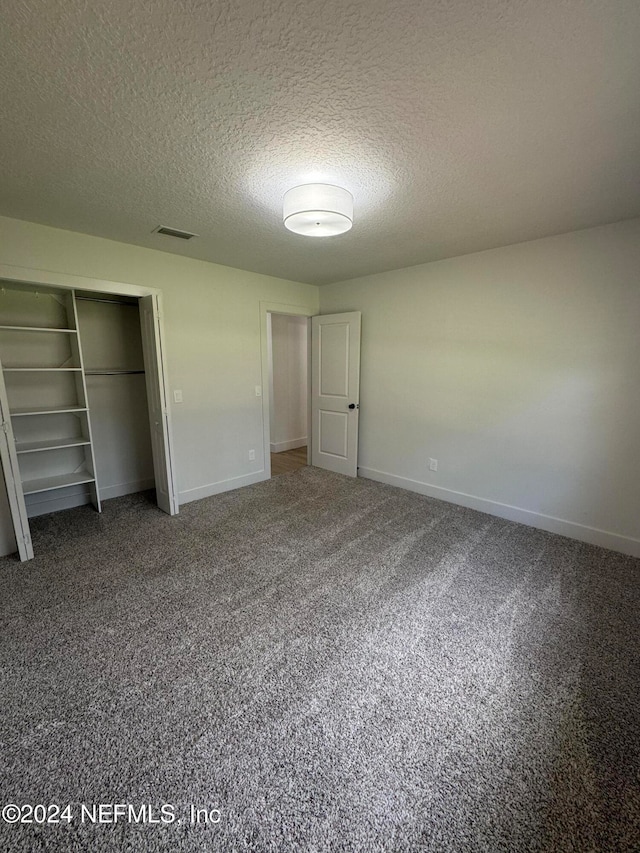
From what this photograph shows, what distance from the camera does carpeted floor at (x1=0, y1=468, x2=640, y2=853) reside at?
1.13 metres

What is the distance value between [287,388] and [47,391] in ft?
10.3

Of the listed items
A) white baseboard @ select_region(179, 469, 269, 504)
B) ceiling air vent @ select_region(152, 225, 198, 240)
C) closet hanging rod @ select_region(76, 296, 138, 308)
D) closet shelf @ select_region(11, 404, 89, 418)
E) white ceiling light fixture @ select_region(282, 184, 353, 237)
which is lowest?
white baseboard @ select_region(179, 469, 269, 504)

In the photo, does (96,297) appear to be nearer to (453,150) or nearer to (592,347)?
(453,150)

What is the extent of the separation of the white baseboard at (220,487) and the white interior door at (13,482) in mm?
1271

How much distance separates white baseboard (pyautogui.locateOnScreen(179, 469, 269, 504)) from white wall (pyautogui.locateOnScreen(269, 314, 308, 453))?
56.0 inches

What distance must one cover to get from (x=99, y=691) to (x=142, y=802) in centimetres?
56

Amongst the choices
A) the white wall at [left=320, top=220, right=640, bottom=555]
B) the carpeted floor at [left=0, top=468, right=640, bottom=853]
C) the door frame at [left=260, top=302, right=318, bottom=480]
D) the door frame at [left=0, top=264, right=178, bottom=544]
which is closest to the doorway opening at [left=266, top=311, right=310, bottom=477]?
the door frame at [left=260, top=302, right=318, bottom=480]

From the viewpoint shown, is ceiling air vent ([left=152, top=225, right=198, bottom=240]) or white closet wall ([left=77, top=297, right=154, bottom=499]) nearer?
ceiling air vent ([left=152, top=225, right=198, bottom=240])

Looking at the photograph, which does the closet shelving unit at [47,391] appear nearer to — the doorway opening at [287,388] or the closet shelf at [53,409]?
the closet shelf at [53,409]

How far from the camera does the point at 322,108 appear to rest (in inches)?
54.8

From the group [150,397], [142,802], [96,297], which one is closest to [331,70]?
[142,802]

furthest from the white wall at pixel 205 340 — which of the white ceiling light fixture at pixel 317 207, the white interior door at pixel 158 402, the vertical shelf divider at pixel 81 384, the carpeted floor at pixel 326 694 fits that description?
the white ceiling light fixture at pixel 317 207

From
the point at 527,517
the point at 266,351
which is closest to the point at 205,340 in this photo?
the point at 266,351

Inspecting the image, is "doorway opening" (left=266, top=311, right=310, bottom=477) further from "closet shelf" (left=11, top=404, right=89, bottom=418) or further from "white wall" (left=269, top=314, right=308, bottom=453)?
"closet shelf" (left=11, top=404, right=89, bottom=418)
